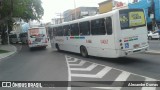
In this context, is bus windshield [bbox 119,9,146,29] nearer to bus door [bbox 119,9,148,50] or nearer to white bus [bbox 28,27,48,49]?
bus door [bbox 119,9,148,50]

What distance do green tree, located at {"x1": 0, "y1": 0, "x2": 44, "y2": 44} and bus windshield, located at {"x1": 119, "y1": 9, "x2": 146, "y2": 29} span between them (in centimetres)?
2112

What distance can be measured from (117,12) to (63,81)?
5.28 m

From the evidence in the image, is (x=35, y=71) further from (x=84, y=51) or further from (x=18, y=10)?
(x=18, y=10)

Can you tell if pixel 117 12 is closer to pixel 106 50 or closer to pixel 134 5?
pixel 106 50

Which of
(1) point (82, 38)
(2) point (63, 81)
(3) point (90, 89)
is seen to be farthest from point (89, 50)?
(3) point (90, 89)

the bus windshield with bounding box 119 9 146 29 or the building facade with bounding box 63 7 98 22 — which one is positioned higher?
the building facade with bounding box 63 7 98 22

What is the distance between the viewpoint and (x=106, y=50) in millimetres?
14719

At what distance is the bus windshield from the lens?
13.6 metres

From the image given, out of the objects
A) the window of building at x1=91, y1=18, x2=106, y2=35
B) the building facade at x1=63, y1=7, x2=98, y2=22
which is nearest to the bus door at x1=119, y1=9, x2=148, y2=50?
the window of building at x1=91, y1=18, x2=106, y2=35

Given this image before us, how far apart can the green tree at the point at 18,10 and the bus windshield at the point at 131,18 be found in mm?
21116

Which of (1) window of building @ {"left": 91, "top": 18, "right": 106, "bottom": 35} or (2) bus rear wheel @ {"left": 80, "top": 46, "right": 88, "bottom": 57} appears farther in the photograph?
(2) bus rear wheel @ {"left": 80, "top": 46, "right": 88, "bottom": 57}

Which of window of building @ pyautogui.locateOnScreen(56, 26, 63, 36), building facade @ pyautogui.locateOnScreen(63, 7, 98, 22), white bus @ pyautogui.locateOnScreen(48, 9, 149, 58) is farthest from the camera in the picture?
building facade @ pyautogui.locateOnScreen(63, 7, 98, 22)

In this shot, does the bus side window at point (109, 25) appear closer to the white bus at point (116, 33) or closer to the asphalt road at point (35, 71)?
the white bus at point (116, 33)

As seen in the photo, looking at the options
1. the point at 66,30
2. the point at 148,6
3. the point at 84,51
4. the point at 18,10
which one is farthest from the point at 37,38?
the point at 148,6
